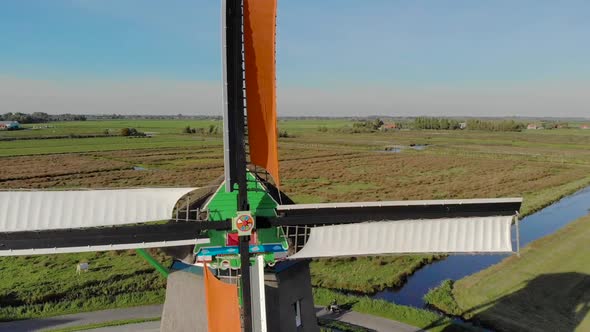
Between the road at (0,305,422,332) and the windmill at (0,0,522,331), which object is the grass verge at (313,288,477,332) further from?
the windmill at (0,0,522,331)

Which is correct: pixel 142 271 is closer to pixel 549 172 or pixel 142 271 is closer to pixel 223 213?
pixel 223 213

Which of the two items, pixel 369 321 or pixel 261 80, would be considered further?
pixel 369 321

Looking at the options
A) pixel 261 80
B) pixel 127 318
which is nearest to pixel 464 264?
pixel 127 318

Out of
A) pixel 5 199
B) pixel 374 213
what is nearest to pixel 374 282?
pixel 374 213

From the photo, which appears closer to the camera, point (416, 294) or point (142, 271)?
point (416, 294)

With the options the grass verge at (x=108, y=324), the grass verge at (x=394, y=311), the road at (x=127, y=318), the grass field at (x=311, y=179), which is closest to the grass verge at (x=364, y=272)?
the grass field at (x=311, y=179)

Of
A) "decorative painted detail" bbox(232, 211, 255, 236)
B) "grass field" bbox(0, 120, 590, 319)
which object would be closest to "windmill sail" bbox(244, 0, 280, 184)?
"decorative painted detail" bbox(232, 211, 255, 236)

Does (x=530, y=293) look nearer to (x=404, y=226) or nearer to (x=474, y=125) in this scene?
(x=404, y=226)
